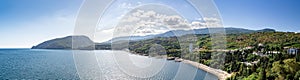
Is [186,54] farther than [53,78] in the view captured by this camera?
Yes

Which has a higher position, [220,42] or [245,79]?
[220,42]

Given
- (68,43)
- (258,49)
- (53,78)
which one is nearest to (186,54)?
(258,49)

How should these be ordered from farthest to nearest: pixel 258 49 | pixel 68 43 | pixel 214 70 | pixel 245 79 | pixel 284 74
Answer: pixel 68 43
pixel 258 49
pixel 214 70
pixel 245 79
pixel 284 74

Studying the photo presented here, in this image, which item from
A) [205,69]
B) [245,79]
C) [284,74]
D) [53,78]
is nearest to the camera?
[284,74]

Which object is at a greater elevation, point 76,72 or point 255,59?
point 255,59

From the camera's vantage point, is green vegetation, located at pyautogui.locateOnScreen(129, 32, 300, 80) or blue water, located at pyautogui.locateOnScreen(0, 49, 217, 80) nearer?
green vegetation, located at pyautogui.locateOnScreen(129, 32, 300, 80)

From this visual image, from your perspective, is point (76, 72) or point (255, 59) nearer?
point (76, 72)

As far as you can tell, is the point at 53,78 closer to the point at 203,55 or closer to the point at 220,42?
the point at 203,55

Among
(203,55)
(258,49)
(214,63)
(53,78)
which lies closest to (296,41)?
(258,49)

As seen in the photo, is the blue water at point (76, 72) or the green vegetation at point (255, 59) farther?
the blue water at point (76, 72)

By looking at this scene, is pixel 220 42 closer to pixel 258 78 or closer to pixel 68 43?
pixel 258 78
